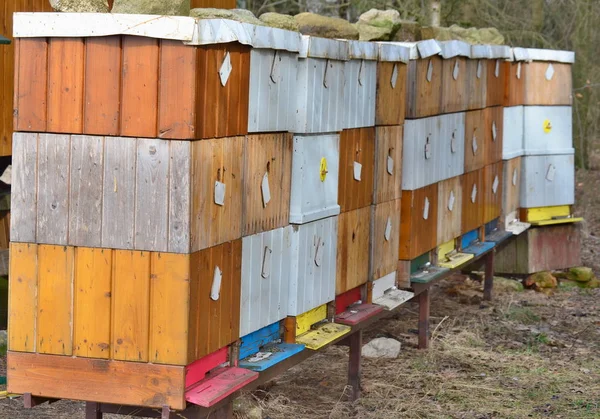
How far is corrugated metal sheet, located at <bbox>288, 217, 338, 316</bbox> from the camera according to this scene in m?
5.92

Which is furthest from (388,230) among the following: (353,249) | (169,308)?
(169,308)

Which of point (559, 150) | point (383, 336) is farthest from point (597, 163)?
point (383, 336)

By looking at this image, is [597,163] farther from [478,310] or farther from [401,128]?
[401,128]

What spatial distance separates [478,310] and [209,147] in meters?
7.00

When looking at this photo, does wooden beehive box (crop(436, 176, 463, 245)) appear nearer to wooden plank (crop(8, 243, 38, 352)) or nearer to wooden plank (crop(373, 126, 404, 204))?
wooden plank (crop(373, 126, 404, 204))

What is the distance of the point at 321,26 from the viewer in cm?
688

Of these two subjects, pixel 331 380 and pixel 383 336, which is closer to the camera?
pixel 331 380

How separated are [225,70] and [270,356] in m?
1.63

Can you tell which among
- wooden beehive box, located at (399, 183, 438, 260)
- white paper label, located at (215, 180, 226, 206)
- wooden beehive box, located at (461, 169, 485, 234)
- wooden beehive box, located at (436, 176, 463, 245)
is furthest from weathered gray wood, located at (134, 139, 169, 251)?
wooden beehive box, located at (461, 169, 485, 234)

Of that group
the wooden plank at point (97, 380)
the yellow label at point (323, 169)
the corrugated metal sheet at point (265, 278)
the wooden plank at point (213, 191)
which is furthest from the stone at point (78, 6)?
the yellow label at point (323, 169)

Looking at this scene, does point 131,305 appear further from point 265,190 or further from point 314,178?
point 314,178

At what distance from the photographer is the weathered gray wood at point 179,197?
4594 millimetres

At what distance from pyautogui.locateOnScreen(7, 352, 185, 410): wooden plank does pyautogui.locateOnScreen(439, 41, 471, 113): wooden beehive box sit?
15.7ft

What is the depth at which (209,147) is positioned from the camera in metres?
4.77
